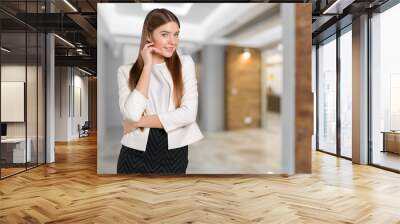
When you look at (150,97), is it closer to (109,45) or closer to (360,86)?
(109,45)

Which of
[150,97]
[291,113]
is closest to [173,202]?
[150,97]

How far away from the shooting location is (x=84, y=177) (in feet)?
17.8

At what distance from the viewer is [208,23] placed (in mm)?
5062

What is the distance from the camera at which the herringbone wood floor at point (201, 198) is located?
3.31 metres

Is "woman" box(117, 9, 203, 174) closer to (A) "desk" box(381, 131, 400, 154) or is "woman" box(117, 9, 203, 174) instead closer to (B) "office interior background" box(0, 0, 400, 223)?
(B) "office interior background" box(0, 0, 400, 223)

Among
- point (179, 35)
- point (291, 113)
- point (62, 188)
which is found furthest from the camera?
point (291, 113)

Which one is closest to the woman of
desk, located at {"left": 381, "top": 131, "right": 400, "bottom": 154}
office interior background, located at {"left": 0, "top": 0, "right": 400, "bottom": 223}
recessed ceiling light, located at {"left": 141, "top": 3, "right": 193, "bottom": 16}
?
recessed ceiling light, located at {"left": 141, "top": 3, "right": 193, "bottom": 16}

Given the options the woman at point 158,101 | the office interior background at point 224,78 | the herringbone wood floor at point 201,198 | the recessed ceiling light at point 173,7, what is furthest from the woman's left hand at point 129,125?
the recessed ceiling light at point 173,7

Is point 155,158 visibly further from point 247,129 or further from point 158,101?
point 247,129

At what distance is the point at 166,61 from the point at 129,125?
2.97 ft

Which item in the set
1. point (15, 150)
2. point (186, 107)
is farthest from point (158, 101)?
point (15, 150)

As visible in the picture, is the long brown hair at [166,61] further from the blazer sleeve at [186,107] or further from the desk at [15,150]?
the desk at [15,150]

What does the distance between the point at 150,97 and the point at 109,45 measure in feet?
3.01

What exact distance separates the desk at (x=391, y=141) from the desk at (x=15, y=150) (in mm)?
5634
